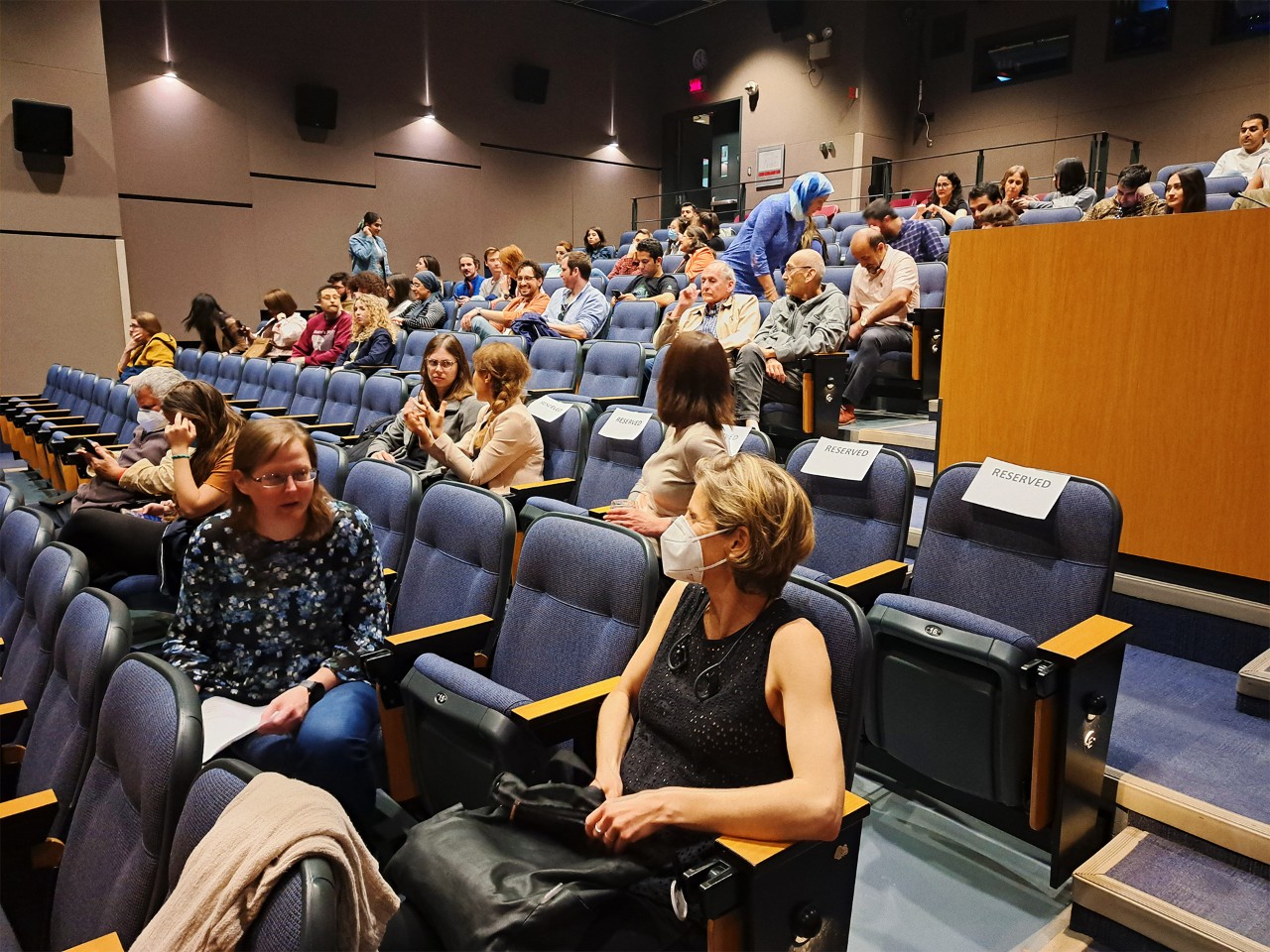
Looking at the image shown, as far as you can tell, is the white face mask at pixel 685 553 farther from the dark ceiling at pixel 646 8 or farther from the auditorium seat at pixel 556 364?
the dark ceiling at pixel 646 8

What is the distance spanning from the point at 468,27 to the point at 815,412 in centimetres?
969

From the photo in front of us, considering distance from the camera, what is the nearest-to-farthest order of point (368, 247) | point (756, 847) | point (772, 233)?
point (756, 847) → point (772, 233) → point (368, 247)

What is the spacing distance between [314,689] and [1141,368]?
2.00 meters

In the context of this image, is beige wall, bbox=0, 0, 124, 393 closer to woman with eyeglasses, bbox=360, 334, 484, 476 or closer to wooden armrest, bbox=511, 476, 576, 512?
woman with eyeglasses, bbox=360, 334, 484, 476

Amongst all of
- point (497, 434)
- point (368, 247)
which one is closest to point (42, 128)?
point (368, 247)

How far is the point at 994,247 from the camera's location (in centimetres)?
231

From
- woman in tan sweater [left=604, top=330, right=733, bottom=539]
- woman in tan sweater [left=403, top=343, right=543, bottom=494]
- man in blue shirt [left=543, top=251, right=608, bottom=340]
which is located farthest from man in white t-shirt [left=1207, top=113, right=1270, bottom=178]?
woman in tan sweater [left=403, top=343, right=543, bottom=494]

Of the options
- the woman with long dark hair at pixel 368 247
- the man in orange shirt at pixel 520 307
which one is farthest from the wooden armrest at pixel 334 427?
the woman with long dark hair at pixel 368 247

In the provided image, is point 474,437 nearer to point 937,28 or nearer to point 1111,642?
point 1111,642

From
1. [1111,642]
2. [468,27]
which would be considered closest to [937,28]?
[468,27]

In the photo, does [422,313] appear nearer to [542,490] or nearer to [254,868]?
[542,490]

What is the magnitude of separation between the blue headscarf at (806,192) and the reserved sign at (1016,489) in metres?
2.60

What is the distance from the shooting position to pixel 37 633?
68.2 inches

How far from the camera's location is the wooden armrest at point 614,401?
374 cm
